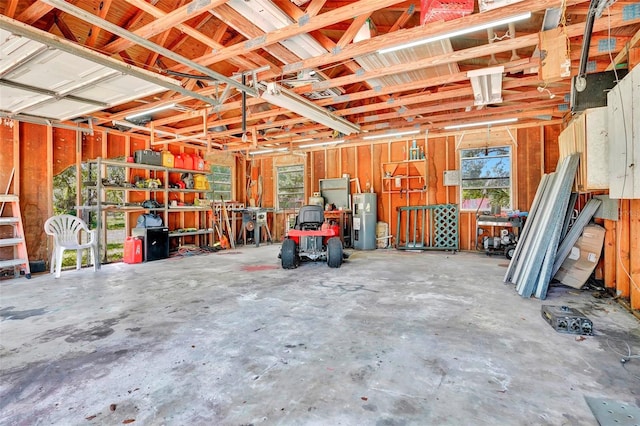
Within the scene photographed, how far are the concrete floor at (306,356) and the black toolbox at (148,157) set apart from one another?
3.81 m

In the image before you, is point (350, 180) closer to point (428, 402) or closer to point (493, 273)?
point (493, 273)

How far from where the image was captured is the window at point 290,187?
407 inches

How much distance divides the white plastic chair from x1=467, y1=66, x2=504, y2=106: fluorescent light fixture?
6999 mm

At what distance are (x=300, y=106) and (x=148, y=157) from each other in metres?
4.44

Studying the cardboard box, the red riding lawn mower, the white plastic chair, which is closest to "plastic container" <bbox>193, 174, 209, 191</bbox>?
the white plastic chair

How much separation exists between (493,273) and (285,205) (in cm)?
690

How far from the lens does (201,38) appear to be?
3.57 meters

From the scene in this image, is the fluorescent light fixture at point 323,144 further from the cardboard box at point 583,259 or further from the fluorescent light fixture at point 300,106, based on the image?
the cardboard box at point 583,259

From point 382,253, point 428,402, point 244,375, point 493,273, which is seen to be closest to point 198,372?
point 244,375

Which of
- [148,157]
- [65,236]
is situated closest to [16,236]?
[65,236]

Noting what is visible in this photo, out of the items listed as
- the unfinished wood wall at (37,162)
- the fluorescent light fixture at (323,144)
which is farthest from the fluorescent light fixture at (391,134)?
the unfinished wood wall at (37,162)

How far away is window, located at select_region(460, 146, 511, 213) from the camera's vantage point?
25.0 ft

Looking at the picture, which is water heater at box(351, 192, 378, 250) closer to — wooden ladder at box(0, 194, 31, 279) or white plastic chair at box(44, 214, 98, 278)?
white plastic chair at box(44, 214, 98, 278)

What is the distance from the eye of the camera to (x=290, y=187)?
10.5 metres
